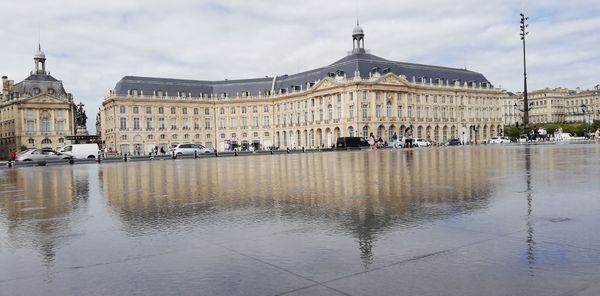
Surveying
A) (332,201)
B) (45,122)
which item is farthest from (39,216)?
(45,122)

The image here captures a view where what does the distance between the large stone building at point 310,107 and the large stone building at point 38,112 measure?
916cm

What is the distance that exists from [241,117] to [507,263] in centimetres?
10533

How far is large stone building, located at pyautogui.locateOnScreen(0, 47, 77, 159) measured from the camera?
9806cm

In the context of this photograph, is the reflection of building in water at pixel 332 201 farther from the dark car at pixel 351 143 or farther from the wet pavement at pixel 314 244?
the dark car at pixel 351 143

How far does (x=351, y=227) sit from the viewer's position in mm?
6363

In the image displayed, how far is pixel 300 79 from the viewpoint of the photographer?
10244cm

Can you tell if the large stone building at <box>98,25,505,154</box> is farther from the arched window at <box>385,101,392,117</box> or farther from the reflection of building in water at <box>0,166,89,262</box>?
the reflection of building in water at <box>0,166,89,262</box>

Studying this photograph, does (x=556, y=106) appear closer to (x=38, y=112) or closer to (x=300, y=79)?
(x=300, y=79)

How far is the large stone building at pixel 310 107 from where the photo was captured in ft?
293

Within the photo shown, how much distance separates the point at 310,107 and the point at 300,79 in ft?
28.8

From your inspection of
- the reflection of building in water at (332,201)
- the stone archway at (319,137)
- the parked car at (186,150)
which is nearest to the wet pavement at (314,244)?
the reflection of building in water at (332,201)

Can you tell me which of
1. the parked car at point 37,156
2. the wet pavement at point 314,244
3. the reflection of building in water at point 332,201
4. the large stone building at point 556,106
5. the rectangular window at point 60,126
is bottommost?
the wet pavement at point 314,244

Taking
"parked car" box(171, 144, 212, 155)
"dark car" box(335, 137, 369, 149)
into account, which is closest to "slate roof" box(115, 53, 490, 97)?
"dark car" box(335, 137, 369, 149)

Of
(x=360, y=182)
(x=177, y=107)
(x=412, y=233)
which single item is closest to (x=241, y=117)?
(x=177, y=107)
